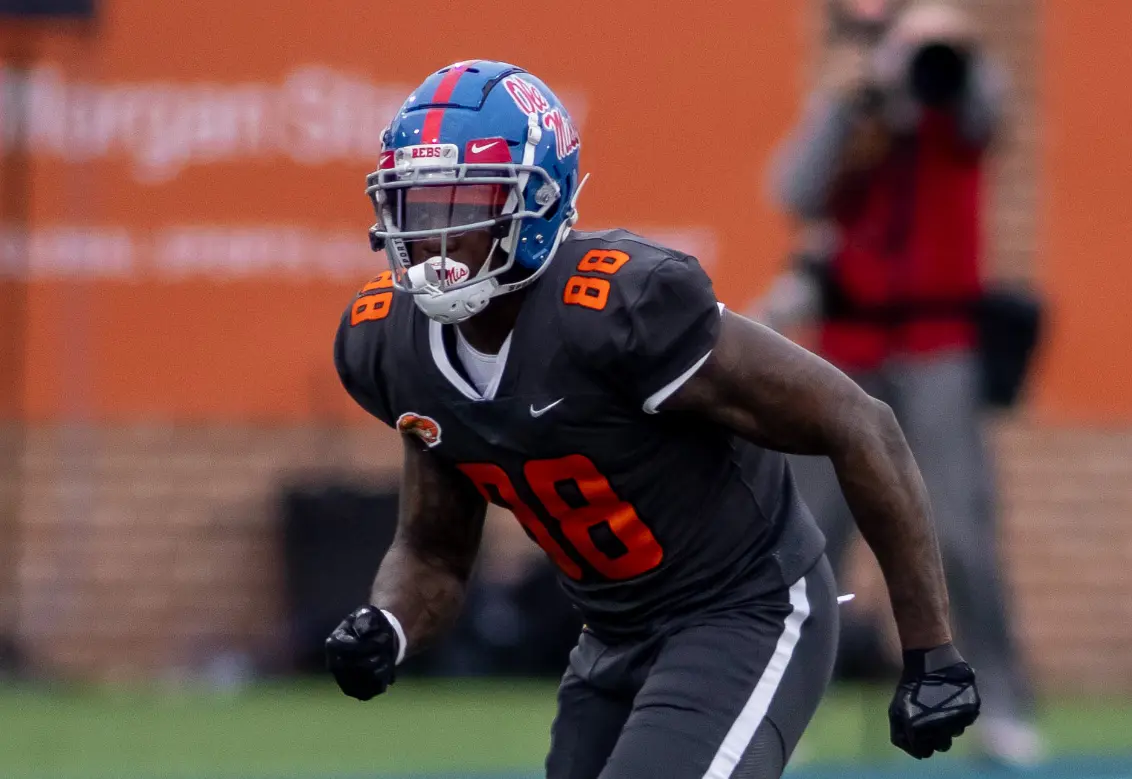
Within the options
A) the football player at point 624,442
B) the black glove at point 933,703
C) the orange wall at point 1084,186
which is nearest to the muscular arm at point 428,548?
the football player at point 624,442

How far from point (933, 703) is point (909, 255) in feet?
10.7

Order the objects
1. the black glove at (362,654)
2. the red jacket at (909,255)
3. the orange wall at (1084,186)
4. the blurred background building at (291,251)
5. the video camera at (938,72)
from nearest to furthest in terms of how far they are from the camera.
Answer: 1. the black glove at (362,654)
2. the video camera at (938,72)
3. the red jacket at (909,255)
4. the blurred background building at (291,251)
5. the orange wall at (1084,186)

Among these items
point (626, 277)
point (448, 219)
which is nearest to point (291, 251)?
point (448, 219)

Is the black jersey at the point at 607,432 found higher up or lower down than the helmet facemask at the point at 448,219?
lower down

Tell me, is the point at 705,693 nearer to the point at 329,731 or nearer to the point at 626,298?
the point at 626,298

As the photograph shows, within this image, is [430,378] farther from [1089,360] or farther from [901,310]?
[1089,360]

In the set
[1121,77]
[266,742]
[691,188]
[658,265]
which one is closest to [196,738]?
[266,742]

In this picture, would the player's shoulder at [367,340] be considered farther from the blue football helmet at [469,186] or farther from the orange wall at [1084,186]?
the orange wall at [1084,186]

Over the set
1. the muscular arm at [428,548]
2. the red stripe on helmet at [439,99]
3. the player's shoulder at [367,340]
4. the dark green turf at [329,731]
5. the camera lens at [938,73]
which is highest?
the red stripe on helmet at [439,99]

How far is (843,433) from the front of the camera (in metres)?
3.23

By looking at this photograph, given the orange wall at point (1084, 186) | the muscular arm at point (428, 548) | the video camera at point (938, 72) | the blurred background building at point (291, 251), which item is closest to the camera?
the muscular arm at point (428, 548)

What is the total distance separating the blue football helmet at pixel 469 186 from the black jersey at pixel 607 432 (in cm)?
8

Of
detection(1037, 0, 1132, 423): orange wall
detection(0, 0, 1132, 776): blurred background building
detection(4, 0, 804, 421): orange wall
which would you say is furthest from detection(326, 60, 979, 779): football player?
detection(1037, 0, 1132, 423): orange wall

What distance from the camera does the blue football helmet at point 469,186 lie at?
10.6ft
